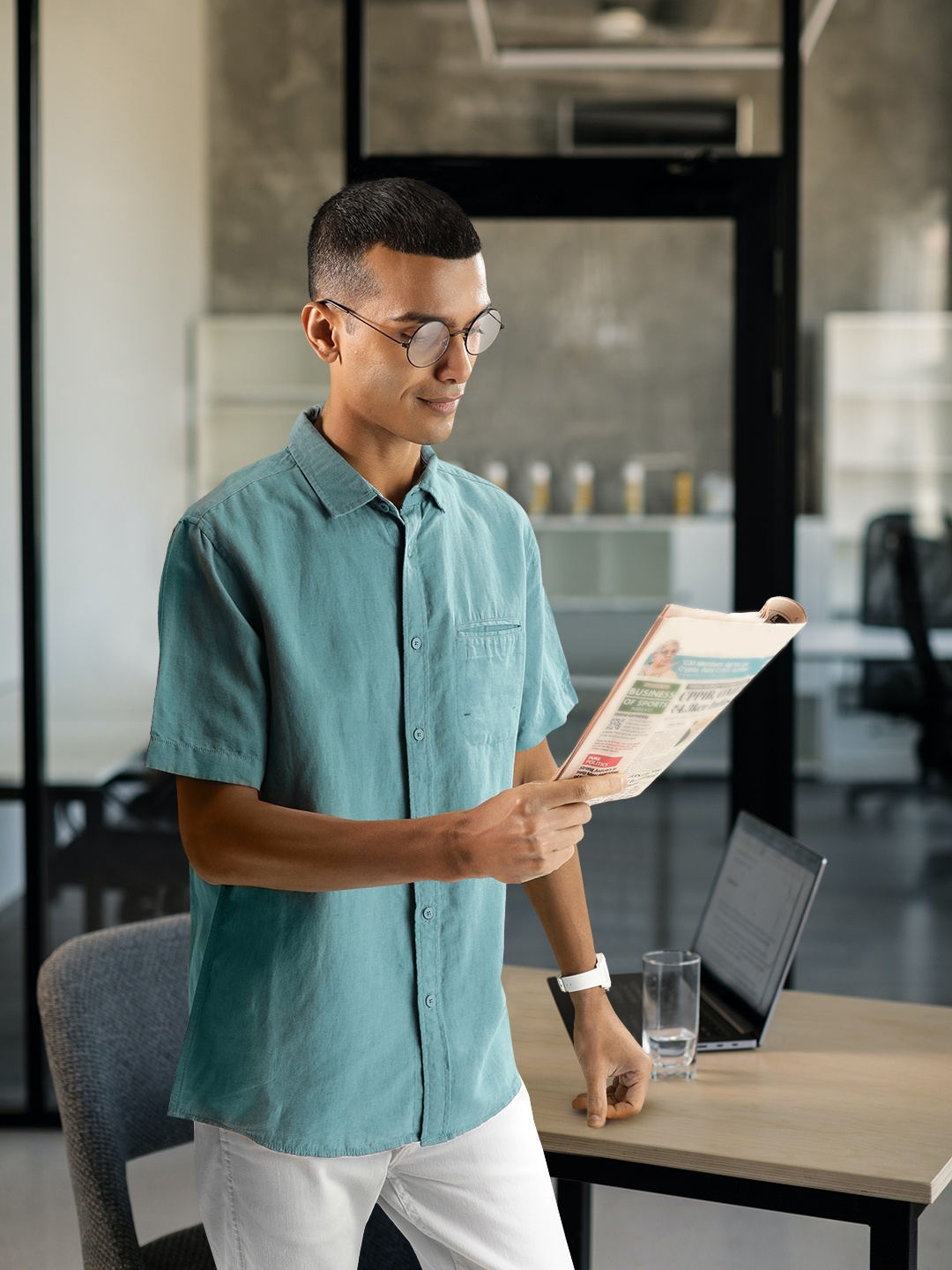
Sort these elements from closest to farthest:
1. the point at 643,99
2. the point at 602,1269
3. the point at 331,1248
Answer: the point at 331,1248
the point at 602,1269
the point at 643,99

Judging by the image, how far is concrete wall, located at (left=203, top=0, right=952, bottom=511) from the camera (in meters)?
2.84

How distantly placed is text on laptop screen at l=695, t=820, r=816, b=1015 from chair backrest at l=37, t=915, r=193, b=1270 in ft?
2.36

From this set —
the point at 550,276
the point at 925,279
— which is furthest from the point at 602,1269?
the point at 925,279

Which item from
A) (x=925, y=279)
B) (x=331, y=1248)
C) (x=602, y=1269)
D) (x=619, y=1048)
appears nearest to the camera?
(x=331, y=1248)

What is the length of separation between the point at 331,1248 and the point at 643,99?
2.50 metres

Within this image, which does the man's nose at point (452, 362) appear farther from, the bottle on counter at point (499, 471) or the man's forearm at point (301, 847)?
the bottle on counter at point (499, 471)

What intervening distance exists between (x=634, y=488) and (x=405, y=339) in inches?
74.6

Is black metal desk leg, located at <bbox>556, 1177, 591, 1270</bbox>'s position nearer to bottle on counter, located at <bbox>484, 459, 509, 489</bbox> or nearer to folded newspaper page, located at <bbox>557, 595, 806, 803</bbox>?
folded newspaper page, located at <bbox>557, 595, 806, 803</bbox>

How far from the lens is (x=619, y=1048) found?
1.34 m

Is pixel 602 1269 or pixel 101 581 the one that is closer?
pixel 602 1269

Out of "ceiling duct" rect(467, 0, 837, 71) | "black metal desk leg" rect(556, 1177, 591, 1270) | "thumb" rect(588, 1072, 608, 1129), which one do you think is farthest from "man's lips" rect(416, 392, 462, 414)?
"ceiling duct" rect(467, 0, 837, 71)

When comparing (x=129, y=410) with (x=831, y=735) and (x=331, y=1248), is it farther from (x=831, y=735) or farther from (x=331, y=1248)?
(x=331, y=1248)

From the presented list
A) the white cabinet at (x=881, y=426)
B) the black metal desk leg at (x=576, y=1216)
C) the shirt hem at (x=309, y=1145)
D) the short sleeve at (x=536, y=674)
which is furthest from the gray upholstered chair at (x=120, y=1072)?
the white cabinet at (x=881, y=426)

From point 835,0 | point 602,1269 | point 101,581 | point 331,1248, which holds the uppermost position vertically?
point 835,0
